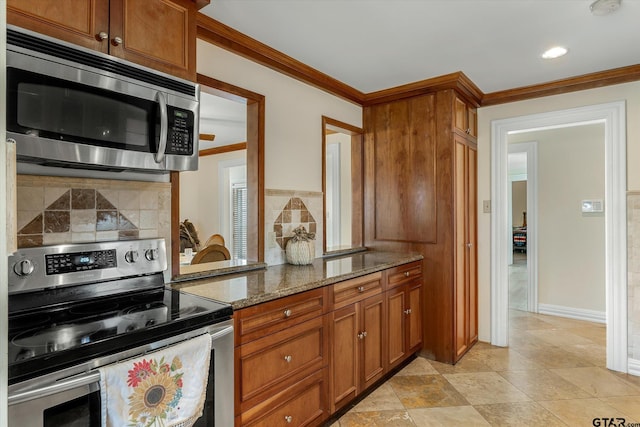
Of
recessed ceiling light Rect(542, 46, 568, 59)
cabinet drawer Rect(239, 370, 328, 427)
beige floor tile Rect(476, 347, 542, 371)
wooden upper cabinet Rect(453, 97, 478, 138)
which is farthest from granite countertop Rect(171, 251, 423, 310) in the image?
recessed ceiling light Rect(542, 46, 568, 59)

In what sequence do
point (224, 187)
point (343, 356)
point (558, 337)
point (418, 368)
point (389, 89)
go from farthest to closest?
point (224, 187) → point (558, 337) → point (389, 89) → point (418, 368) → point (343, 356)

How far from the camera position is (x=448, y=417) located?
2.18 meters

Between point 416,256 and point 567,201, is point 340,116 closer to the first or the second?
point 416,256

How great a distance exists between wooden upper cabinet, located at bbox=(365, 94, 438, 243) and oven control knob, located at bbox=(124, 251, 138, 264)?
2.19m

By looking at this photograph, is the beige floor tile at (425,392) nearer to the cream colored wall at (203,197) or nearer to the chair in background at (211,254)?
the chair in background at (211,254)

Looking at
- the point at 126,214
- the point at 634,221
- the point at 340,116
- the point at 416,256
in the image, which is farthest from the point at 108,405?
the point at 634,221

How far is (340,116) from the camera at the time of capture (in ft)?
10.2

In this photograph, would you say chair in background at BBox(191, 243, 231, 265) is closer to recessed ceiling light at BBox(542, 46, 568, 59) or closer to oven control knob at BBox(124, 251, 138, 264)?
oven control knob at BBox(124, 251, 138, 264)

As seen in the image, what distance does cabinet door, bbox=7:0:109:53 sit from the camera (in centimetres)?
118

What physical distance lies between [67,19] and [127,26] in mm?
220

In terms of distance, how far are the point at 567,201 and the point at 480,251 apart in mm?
1672

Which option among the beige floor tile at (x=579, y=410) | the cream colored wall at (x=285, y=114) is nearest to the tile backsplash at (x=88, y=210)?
the cream colored wall at (x=285, y=114)

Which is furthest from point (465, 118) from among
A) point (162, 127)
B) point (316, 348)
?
point (162, 127)

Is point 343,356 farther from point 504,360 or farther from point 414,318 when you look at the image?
point 504,360
